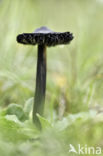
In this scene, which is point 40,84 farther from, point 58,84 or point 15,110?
point 58,84

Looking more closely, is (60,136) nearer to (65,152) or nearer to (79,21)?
(65,152)

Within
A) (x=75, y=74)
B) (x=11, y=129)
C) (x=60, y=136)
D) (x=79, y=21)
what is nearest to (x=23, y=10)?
(x=79, y=21)

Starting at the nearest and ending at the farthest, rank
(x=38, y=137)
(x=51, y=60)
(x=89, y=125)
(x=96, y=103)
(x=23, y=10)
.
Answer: (x=38, y=137) → (x=89, y=125) → (x=96, y=103) → (x=23, y=10) → (x=51, y=60)

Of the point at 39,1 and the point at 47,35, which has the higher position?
the point at 39,1

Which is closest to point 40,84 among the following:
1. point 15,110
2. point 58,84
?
point 15,110

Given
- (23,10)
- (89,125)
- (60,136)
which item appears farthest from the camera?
(23,10)

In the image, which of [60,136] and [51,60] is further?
[51,60]
